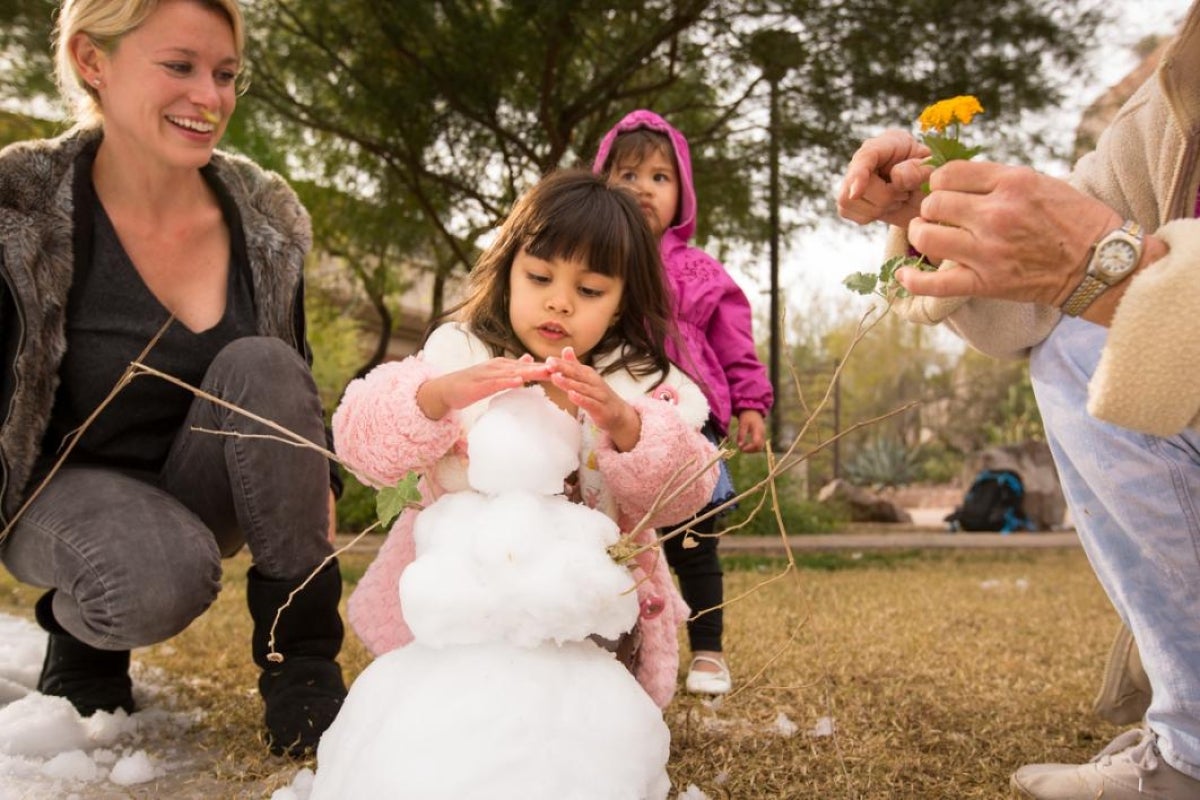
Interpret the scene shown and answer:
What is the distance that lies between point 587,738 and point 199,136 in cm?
154

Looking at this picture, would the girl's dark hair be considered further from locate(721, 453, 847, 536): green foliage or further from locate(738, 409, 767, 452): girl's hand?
locate(721, 453, 847, 536): green foliage

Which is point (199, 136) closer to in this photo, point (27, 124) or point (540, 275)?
point (540, 275)

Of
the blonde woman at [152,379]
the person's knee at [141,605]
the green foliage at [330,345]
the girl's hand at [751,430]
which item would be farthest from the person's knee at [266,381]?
the green foliage at [330,345]

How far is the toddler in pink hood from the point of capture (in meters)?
2.69

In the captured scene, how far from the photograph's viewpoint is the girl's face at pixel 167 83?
2.10 m

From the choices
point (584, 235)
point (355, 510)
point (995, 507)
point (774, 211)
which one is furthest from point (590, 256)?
point (995, 507)

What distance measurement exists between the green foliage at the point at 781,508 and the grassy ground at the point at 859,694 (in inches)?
105

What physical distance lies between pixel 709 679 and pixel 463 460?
3.54ft

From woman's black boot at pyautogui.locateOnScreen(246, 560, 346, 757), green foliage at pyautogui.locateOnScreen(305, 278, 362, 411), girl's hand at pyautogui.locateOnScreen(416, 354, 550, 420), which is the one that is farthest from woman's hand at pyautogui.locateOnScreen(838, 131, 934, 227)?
green foliage at pyautogui.locateOnScreen(305, 278, 362, 411)

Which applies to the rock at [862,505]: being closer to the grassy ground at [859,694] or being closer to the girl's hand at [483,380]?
the grassy ground at [859,694]

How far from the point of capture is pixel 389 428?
1530mm

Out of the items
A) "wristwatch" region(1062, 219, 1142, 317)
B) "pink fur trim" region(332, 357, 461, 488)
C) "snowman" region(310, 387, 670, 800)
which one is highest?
"wristwatch" region(1062, 219, 1142, 317)

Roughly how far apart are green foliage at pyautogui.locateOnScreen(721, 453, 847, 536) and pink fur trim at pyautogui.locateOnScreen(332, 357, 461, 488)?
5101 mm

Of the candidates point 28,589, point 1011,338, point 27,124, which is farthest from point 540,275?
point 27,124
